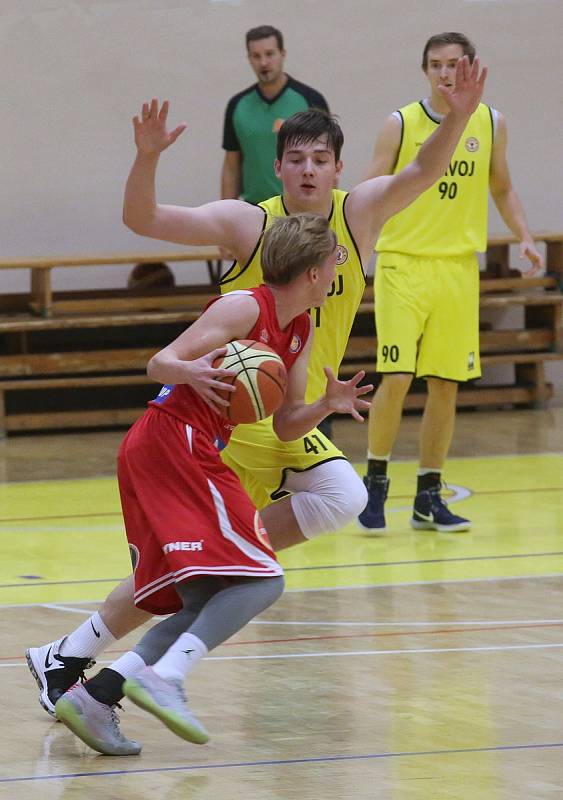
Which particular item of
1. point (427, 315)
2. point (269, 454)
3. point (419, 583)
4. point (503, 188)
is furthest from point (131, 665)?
point (503, 188)

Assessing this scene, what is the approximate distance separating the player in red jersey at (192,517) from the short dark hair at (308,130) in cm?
77

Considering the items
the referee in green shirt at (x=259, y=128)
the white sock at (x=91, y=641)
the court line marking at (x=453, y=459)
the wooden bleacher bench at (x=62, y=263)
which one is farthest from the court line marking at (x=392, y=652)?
the wooden bleacher bench at (x=62, y=263)

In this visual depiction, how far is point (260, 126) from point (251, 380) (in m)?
6.01

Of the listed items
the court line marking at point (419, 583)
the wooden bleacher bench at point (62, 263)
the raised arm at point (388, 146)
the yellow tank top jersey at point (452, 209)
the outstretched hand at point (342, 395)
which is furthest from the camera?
the wooden bleacher bench at point (62, 263)

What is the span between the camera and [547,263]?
11.7 metres

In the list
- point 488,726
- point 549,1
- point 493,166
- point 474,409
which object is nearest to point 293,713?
point 488,726

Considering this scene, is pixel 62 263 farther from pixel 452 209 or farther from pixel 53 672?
pixel 53 672

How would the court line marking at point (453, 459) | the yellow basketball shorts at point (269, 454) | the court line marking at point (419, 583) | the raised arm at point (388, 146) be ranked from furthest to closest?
the court line marking at point (453, 459)
the raised arm at point (388, 146)
the court line marking at point (419, 583)
the yellow basketball shorts at point (269, 454)

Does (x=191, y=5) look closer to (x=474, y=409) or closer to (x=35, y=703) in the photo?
(x=474, y=409)

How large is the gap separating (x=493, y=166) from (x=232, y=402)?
376 centimetres

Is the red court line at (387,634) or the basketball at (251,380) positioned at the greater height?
the basketball at (251,380)

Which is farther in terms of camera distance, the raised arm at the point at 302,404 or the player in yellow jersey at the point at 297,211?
the player in yellow jersey at the point at 297,211

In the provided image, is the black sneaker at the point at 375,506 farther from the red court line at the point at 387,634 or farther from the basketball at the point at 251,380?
the basketball at the point at 251,380

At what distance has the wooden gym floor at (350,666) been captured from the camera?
Result: 3.73 metres
